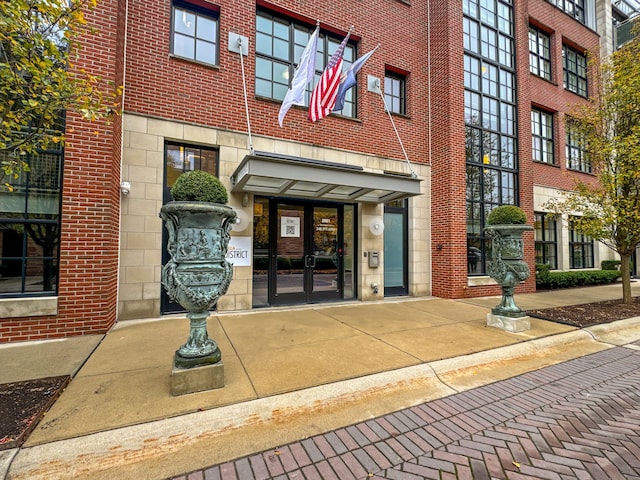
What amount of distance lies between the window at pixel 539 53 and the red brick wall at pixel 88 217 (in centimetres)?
1405

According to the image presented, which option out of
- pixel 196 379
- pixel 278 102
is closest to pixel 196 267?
pixel 196 379

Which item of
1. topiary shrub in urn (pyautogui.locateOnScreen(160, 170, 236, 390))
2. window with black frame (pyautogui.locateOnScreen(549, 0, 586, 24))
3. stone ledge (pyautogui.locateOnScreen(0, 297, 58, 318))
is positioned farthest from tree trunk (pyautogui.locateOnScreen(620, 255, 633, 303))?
stone ledge (pyautogui.locateOnScreen(0, 297, 58, 318))

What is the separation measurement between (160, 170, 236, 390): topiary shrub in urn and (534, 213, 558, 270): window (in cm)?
1242

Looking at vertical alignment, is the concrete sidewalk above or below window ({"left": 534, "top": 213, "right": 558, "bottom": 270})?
below

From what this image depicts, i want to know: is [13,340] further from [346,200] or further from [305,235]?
[346,200]

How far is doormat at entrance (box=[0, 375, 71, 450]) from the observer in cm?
206

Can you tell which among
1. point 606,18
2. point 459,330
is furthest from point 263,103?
point 606,18

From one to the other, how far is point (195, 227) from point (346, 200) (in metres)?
5.07

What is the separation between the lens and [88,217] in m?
4.47

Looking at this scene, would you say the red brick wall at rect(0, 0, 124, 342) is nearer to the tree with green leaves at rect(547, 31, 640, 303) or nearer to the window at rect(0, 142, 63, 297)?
the window at rect(0, 142, 63, 297)

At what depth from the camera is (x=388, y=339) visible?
14.4 feet

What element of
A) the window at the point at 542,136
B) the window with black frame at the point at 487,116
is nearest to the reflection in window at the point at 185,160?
the window with black frame at the point at 487,116

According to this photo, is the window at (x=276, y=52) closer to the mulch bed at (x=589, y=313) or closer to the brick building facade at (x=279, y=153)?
the brick building facade at (x=279, y=153)

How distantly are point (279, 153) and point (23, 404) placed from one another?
18.6 ft
